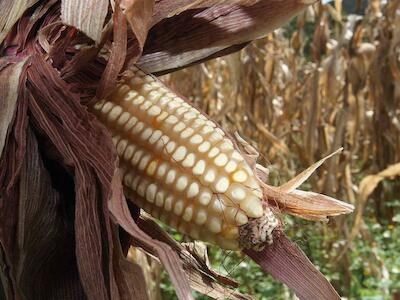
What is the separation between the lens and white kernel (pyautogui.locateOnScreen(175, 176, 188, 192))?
1.23ft

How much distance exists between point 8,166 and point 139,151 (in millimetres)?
81

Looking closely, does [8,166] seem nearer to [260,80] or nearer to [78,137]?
[78,137]

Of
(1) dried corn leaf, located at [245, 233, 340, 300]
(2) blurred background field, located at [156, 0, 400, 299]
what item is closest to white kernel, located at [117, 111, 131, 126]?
(1) dried corn leaf, located at [245, 233, 340, 300]

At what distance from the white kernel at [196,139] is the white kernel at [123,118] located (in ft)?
0.15

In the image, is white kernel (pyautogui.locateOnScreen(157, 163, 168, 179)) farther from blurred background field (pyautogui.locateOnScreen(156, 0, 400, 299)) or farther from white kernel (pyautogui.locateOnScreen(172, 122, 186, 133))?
blurred background field (pyautogui.locateOnScreen(156, 0, 400, 299))

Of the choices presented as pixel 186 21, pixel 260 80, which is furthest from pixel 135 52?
pixel 260 80

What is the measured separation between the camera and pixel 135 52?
409 millimetres

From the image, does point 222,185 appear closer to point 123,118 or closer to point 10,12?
point 123,118

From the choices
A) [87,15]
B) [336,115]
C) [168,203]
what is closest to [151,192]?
[168,203]

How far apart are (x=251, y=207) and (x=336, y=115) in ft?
5.73

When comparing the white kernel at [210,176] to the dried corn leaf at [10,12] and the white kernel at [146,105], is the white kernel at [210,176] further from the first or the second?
the dried corn leaf at [10,12]

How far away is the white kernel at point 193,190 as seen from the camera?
37 cm

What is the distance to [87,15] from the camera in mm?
398

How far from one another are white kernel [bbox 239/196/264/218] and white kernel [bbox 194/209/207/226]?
0.02 metres
